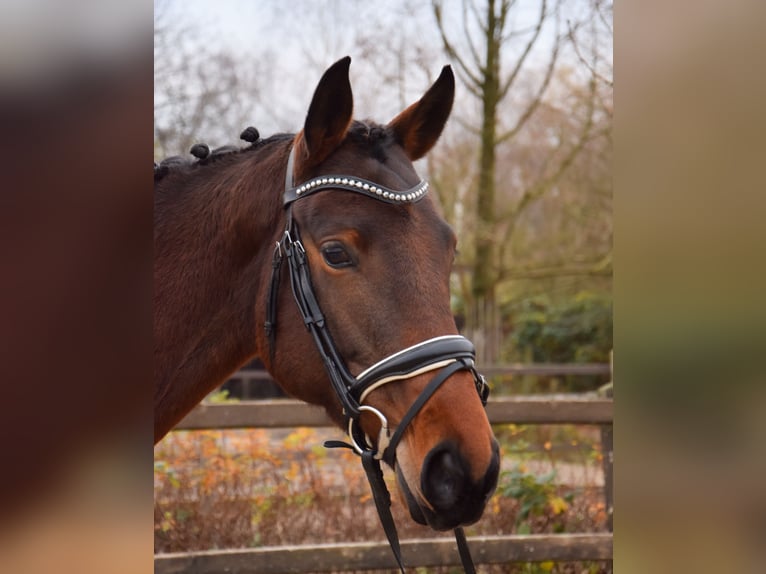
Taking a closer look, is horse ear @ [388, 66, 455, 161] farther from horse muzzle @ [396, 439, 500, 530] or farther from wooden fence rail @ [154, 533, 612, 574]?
wooden fence rail @ [154, 533, 612, 574]

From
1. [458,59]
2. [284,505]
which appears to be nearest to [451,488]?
[284,505]

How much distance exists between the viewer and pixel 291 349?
2.10 m

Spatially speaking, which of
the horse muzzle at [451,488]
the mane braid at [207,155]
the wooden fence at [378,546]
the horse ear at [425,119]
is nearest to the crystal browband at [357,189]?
the horse ear at [425,119]

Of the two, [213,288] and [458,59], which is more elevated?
[458,59]

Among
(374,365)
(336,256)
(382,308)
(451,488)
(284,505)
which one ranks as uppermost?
(336,256)

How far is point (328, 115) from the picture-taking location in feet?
6.70

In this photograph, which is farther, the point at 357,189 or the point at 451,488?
the point at 357,189

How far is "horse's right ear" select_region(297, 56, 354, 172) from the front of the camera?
198 cm

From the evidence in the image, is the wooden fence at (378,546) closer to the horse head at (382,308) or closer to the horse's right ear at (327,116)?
the horse head at (382,308)

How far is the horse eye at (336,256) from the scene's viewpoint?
195 cm

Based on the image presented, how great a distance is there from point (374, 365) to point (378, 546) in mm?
2457

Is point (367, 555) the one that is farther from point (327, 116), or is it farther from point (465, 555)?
point (327, 116)
